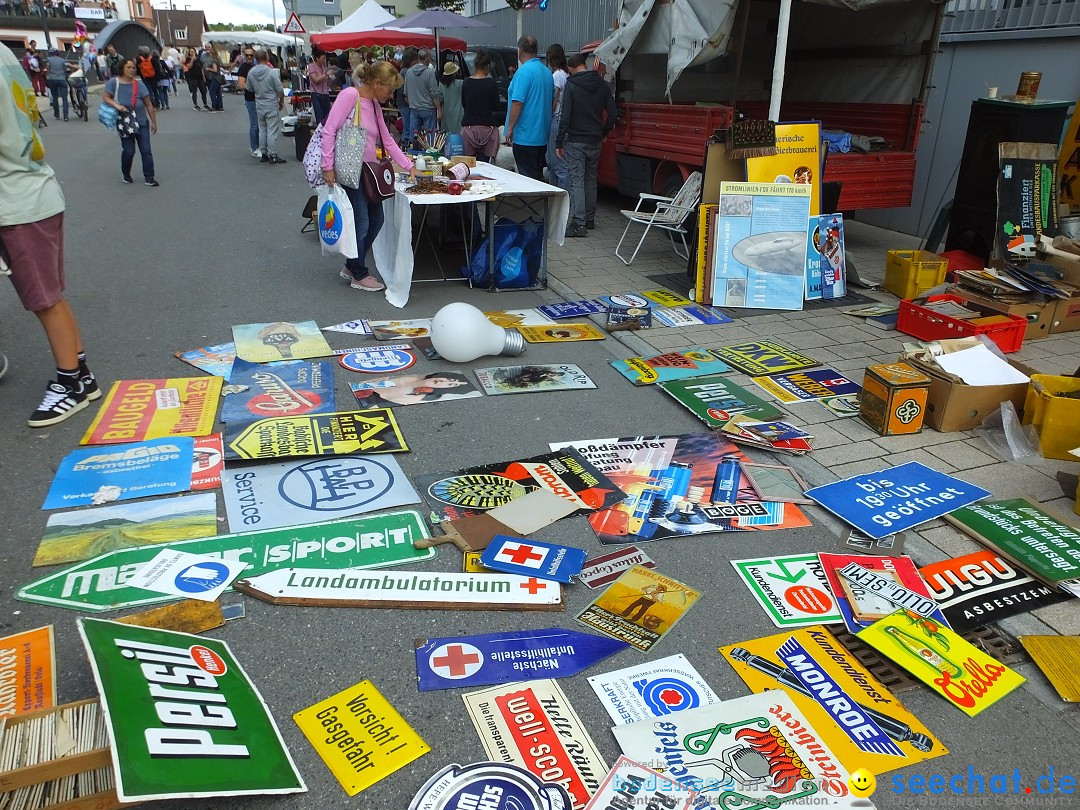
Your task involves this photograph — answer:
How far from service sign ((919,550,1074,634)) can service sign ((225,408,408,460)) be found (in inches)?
93.8

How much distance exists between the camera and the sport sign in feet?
8.39

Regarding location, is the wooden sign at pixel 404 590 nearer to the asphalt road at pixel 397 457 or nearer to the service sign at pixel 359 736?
the asphalt road at pixel 397 457

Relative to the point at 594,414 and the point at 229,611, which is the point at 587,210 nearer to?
the point at 594,414

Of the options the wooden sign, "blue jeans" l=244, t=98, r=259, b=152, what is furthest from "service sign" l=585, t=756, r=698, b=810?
"blue jeans" l=244, t=98, r=259, b=152

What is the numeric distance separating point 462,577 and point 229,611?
802 mm

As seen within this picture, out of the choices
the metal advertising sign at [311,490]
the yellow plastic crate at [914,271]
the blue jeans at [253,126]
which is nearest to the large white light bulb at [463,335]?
the metal advertising sign at [311,490]

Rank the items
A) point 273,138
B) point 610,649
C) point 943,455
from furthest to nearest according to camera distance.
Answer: point 273,138
point 943,455
point 610,649

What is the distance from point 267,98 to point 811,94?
341 inches

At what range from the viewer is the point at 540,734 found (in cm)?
211

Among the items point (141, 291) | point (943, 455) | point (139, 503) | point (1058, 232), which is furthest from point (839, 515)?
point (141, 291)

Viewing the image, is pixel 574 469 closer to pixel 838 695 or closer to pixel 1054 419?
pixel 838 695

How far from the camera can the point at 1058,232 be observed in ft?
20.4

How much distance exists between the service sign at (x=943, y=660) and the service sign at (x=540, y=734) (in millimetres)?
1054

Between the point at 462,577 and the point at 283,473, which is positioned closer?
the point at 462,577
